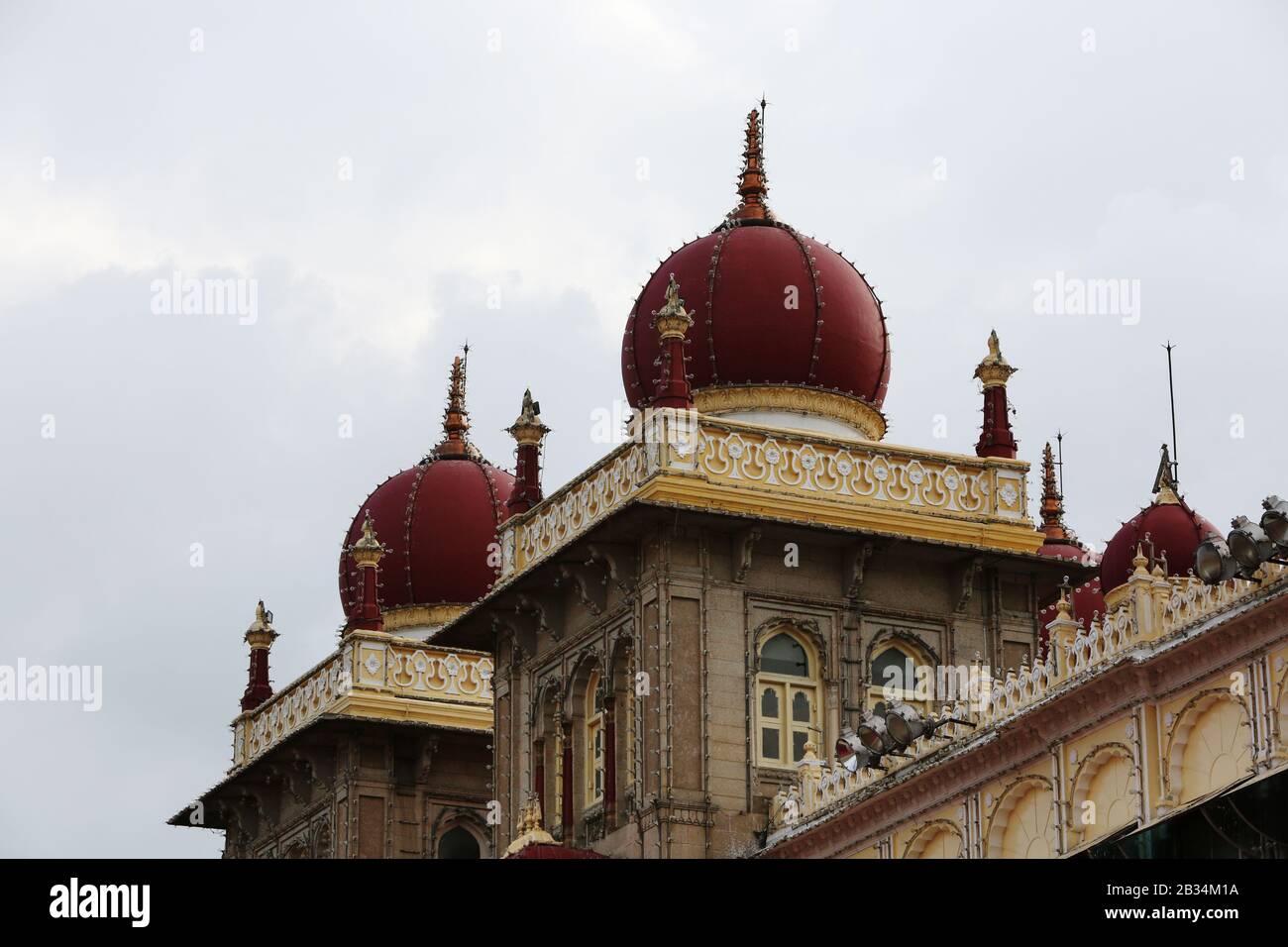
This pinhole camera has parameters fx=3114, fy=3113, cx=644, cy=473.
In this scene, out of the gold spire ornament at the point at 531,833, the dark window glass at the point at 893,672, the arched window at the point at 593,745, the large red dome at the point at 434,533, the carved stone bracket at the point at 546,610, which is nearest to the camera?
the gold spire ornament at the point at 531,833

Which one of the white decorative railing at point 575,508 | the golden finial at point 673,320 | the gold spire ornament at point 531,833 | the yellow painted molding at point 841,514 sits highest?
the golden finial at point 673,320

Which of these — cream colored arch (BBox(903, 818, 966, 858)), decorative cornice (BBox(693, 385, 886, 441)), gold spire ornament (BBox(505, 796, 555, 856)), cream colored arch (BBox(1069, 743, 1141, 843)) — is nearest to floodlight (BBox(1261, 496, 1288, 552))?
cream colored arch (BBox(1069, 743, 1141, 843))

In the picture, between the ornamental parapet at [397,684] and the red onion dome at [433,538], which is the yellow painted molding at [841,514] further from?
the red onion dome at [433,538]

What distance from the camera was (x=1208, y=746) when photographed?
30844 millimetres

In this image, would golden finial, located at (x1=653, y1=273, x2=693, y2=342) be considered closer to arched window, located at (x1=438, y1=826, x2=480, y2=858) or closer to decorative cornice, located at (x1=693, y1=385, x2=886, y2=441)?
decorative cornice, located at (x1=693, y1=385, x2=886, y2=441)

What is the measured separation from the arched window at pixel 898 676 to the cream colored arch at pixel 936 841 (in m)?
6.92

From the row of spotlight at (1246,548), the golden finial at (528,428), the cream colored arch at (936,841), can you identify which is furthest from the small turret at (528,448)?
the row of spotlight at (1246,548)

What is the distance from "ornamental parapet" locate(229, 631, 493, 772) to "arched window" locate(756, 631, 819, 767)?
9.54 metres

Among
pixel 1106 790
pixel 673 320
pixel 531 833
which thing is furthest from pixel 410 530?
pixel 1106 790

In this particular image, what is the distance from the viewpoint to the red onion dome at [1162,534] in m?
47.5

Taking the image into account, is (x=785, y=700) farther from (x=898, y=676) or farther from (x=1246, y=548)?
(x=1246, y=548)

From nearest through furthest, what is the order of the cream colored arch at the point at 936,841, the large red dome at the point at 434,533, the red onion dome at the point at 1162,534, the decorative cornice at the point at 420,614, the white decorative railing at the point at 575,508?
the cream colored arch at the point at 936,841
the white decorative railing at the point at 575,508
the red onion dome at the point at 1162,534
the decorative cornice at the point at 420,614
the large red dome at the point at 434,533
